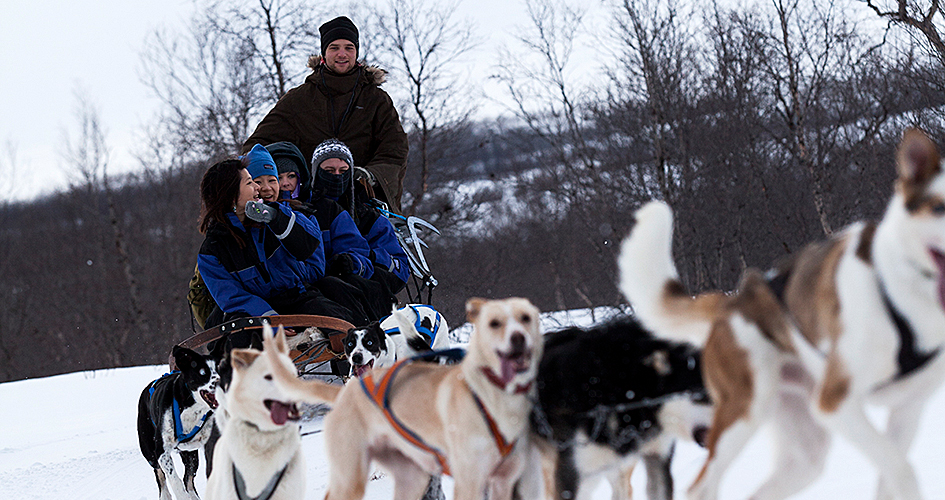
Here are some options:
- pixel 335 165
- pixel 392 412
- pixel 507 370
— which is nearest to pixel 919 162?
pixel 507 370

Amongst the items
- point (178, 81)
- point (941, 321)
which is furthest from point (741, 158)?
point (178, 81)

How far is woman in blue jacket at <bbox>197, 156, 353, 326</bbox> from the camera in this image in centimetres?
369

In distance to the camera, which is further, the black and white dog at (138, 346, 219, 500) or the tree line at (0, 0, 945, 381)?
the tree line at (0, 0, 945, 381)

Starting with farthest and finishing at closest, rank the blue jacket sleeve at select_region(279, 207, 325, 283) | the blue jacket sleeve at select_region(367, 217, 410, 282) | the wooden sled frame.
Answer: the blue jacket sleeve at select_region(367, 217, 410, 282), the blue jacket sleeve at select_region(279, 207, 325, 283), the wooden sled frame

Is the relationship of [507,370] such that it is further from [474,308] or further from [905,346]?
[905,346]

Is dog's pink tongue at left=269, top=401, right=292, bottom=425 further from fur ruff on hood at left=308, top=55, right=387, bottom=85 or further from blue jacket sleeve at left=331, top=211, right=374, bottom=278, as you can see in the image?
fur ruff on hood at left=308, top=55, right=387, bottom=85

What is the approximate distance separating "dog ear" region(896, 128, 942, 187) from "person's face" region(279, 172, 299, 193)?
14.5 feet

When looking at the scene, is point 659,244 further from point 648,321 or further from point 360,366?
point 360,366

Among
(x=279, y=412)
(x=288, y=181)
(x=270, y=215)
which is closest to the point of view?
(x=279, y=412)

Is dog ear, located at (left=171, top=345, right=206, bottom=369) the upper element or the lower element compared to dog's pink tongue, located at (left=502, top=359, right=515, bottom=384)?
upper

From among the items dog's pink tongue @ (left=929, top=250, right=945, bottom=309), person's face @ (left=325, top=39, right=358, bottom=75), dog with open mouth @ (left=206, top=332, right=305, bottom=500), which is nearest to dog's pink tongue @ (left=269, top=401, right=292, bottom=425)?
dog with open mouth @ (left=206, top=332, right=305, bottom=500)

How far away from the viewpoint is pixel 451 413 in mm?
1684

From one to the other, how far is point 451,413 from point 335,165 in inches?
146

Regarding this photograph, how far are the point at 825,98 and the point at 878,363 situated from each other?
9.96 m
